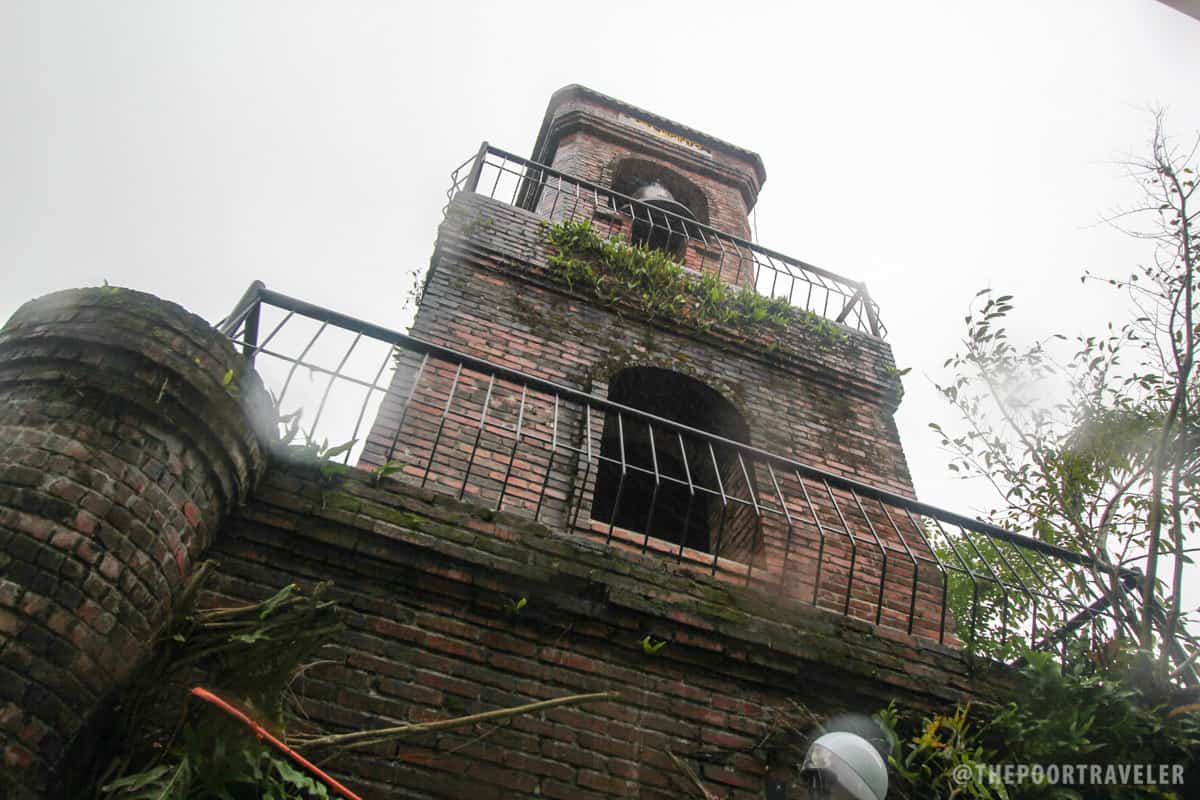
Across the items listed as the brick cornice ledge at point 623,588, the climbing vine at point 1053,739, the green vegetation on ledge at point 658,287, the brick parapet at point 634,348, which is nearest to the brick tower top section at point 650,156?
the green vegetation on ledge at point 658,287

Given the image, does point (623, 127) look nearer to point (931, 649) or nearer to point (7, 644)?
point (931, 649)

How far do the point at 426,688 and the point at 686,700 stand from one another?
1.14 m

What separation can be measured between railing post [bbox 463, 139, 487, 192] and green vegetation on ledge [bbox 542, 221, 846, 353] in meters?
0.86

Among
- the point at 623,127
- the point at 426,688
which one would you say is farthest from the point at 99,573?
the point at 623,127

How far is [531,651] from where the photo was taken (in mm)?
3301

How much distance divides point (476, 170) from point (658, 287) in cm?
228

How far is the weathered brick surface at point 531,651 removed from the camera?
297cm

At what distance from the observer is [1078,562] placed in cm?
444

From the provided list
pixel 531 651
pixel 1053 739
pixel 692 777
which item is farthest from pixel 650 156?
pixel 692 777

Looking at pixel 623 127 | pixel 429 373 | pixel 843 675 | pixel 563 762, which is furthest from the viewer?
pixel 623 127

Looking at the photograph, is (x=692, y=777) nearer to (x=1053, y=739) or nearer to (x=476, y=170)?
(x=1053, y=739)

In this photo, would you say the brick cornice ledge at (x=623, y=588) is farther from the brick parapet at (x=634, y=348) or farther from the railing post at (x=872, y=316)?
the railing post at (x=872, y=316)

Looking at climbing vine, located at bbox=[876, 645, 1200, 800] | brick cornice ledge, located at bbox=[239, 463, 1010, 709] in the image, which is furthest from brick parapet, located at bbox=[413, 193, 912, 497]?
climbing vine, located at bbox=[876, 645, 1200, 800]

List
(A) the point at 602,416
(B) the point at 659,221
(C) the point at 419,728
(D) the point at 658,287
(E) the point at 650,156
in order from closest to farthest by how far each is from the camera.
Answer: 1. (C) the point at 419,728
2. (A) the point at 602,416
3. (D) the point at 658,287
4. (B) the point at 659,221
5. (E) the point at 650,156
